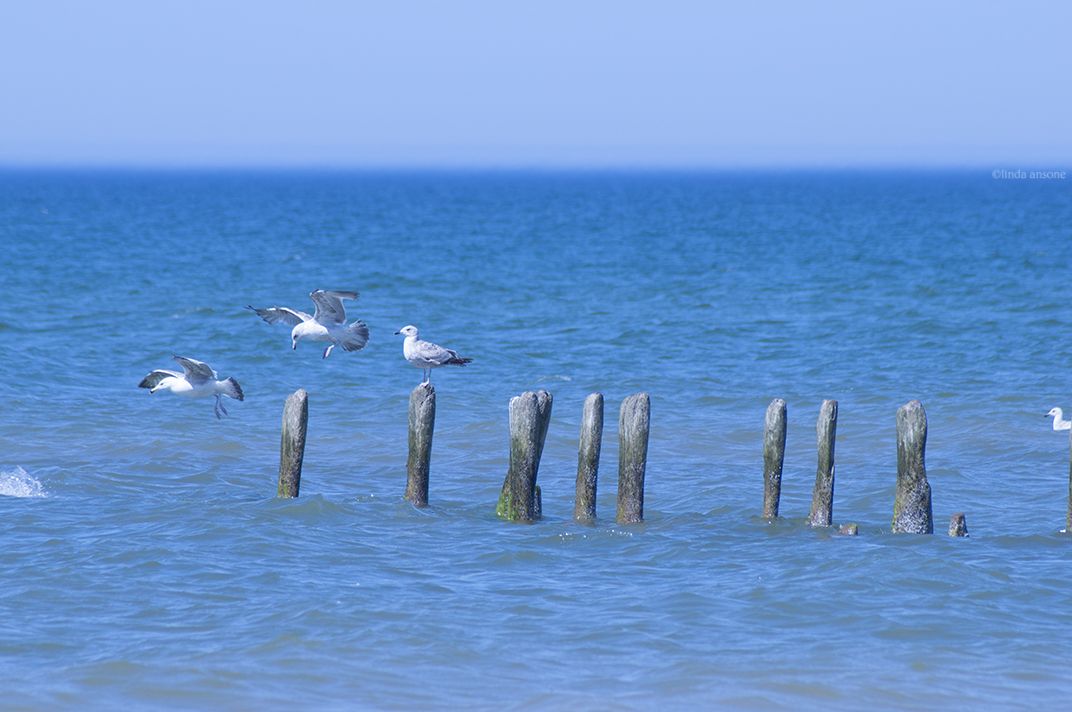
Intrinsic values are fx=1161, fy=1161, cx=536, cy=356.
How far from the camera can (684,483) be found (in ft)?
43.6

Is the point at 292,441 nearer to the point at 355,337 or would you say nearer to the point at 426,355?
the point at 355,337

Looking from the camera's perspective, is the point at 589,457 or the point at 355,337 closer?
the point at 589,457

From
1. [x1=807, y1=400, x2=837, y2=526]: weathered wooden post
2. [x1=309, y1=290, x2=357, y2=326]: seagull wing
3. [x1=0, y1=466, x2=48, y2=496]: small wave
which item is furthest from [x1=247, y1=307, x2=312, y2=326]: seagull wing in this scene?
[x1=807, y1=400, x2=837, y2=526]: weathered wooden post

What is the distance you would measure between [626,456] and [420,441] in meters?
2.05

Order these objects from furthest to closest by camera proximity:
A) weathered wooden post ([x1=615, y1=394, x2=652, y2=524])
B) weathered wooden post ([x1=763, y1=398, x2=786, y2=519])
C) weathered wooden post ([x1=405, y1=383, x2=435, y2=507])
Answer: weathered wooden post ([x1=405, y1=383, x2=435, y2=507]) → weathered wooden post ([x1=763, y1=398, x2=786, y2=519]) → weathered wooden post ([x1=615, y1=394, x2=652, y2=524])

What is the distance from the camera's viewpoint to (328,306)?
12148mm

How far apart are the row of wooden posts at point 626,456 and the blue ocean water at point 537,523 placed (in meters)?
0.21

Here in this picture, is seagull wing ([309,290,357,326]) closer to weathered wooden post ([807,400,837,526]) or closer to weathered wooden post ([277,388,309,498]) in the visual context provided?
weathered wooden post ([277,388,309,498])

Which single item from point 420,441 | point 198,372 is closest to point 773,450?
point 420,441

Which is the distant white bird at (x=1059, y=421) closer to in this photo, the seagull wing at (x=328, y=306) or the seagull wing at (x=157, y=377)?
the seagull wing at (x=328, y=306)

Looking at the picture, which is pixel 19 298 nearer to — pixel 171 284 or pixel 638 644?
pixel 171 284

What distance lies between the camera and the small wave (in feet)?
40.7

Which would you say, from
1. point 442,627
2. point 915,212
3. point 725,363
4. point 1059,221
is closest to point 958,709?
point 442,627

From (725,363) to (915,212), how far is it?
6359 centimetres
